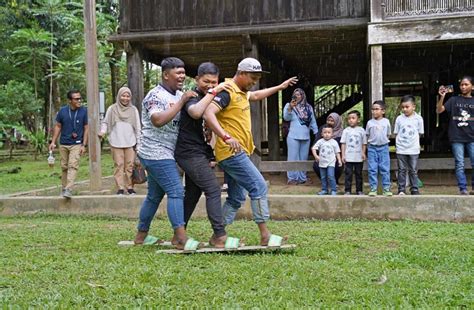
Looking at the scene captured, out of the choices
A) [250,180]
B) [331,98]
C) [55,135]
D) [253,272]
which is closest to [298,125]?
[55,135]

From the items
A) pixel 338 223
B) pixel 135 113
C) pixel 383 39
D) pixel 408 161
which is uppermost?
pixel 383 39

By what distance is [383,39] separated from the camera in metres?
9.94

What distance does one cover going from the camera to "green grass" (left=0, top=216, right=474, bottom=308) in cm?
371

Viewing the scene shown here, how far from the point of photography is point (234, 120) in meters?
5.27

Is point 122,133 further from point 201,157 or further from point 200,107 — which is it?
point 200,107

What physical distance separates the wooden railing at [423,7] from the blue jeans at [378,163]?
2.82m

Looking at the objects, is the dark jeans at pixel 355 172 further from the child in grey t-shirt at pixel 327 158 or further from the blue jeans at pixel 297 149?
the blue jeans at pixel 297 149

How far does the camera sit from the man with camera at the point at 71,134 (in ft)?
28.3

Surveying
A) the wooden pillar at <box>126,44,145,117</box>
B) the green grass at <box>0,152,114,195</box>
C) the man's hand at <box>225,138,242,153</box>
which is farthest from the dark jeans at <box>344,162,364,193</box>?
the green grass at <box>0,152,114,195</box>

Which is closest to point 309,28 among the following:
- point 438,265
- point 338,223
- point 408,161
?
point 408,161

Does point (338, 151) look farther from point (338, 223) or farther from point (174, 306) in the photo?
point (174, 306)

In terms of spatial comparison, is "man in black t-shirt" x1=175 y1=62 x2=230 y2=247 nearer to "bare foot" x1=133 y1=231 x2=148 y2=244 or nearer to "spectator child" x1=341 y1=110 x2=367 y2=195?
"bare foot" x1=133 y1=231 x2=148 y2=244

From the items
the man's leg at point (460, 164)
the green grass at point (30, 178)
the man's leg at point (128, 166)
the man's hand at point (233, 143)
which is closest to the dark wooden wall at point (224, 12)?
the man's leg at point (128, 166)

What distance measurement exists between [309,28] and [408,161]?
11.2 ft
